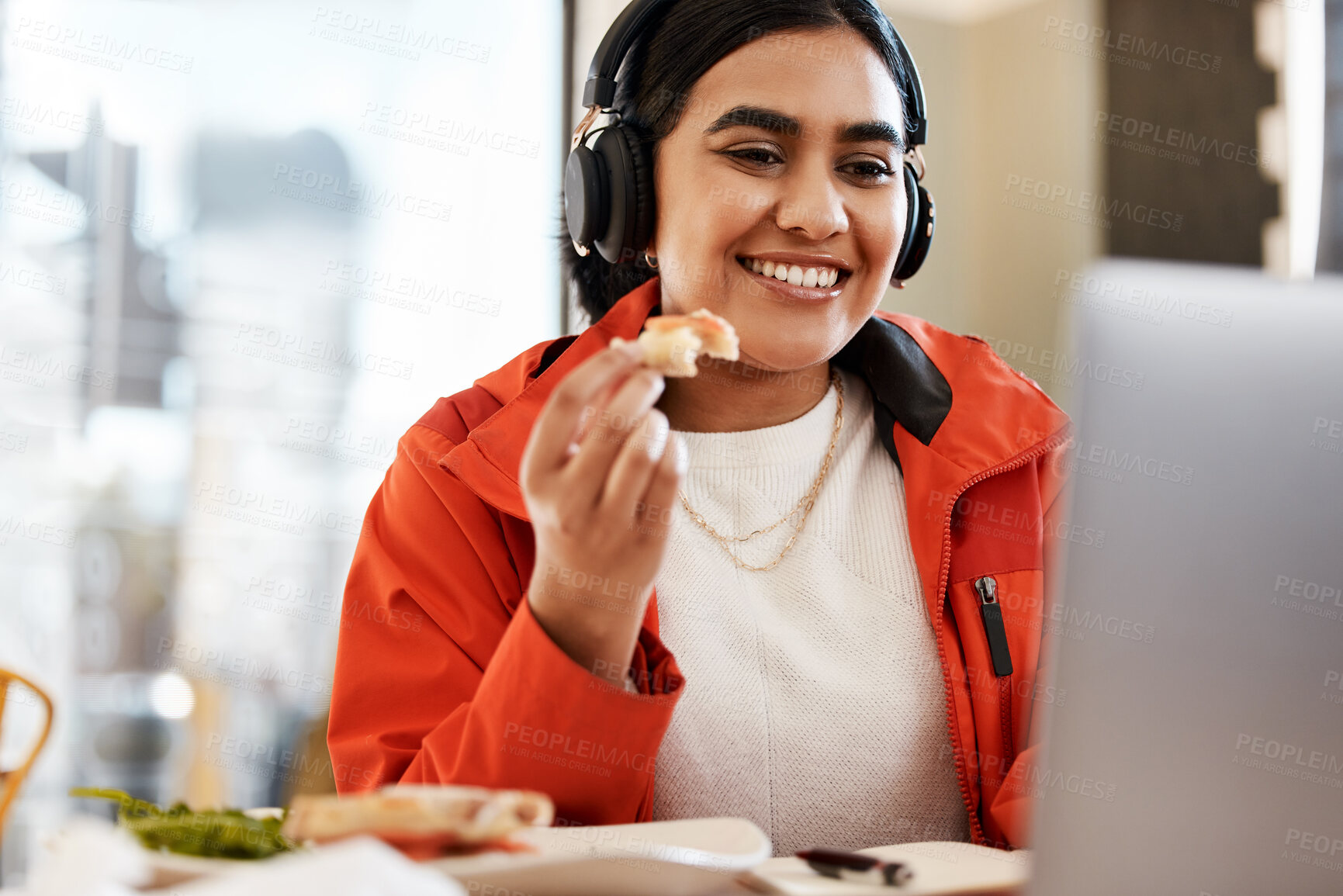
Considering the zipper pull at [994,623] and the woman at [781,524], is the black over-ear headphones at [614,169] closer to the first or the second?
the woman at [781,524]

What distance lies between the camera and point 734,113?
3.98 ft

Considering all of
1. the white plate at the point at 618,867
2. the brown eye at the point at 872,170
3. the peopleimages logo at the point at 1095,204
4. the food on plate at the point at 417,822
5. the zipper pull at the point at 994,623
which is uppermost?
the peopleimages logo at the point at 1095,204

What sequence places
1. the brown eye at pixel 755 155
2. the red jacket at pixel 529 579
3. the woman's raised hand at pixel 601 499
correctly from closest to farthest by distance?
the woman's raised hand at pixel 601 499
the red jacket at pixel 529 579
the brown eye at pixel 755 155

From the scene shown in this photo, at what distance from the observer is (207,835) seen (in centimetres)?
65

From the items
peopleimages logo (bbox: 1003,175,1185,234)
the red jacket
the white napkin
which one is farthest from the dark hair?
peopleimages logo (bbox: 1003,175,1185,234)

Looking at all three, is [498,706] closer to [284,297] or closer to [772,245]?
[772,245]

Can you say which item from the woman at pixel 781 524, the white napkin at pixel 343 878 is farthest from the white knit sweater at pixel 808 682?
the white napkin at pixel 343 878

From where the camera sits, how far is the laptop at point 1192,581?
468 mm

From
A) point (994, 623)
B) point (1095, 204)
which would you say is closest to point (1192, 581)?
point (994, 623)

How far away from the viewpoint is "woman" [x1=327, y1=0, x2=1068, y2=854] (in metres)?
1.13

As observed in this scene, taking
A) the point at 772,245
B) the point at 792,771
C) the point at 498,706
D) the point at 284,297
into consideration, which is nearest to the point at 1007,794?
the point at 792,771

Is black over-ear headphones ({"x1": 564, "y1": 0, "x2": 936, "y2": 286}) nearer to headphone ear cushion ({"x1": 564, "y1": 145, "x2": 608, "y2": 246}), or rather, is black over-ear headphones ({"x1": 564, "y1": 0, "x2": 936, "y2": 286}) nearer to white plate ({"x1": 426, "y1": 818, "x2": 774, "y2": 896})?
headphone ear cushion ({"x1": 564, "y1": 145, "x2": 608, "y2": 246})

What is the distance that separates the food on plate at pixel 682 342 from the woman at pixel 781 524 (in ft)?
0.56

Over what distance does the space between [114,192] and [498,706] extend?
2438 millimetres
